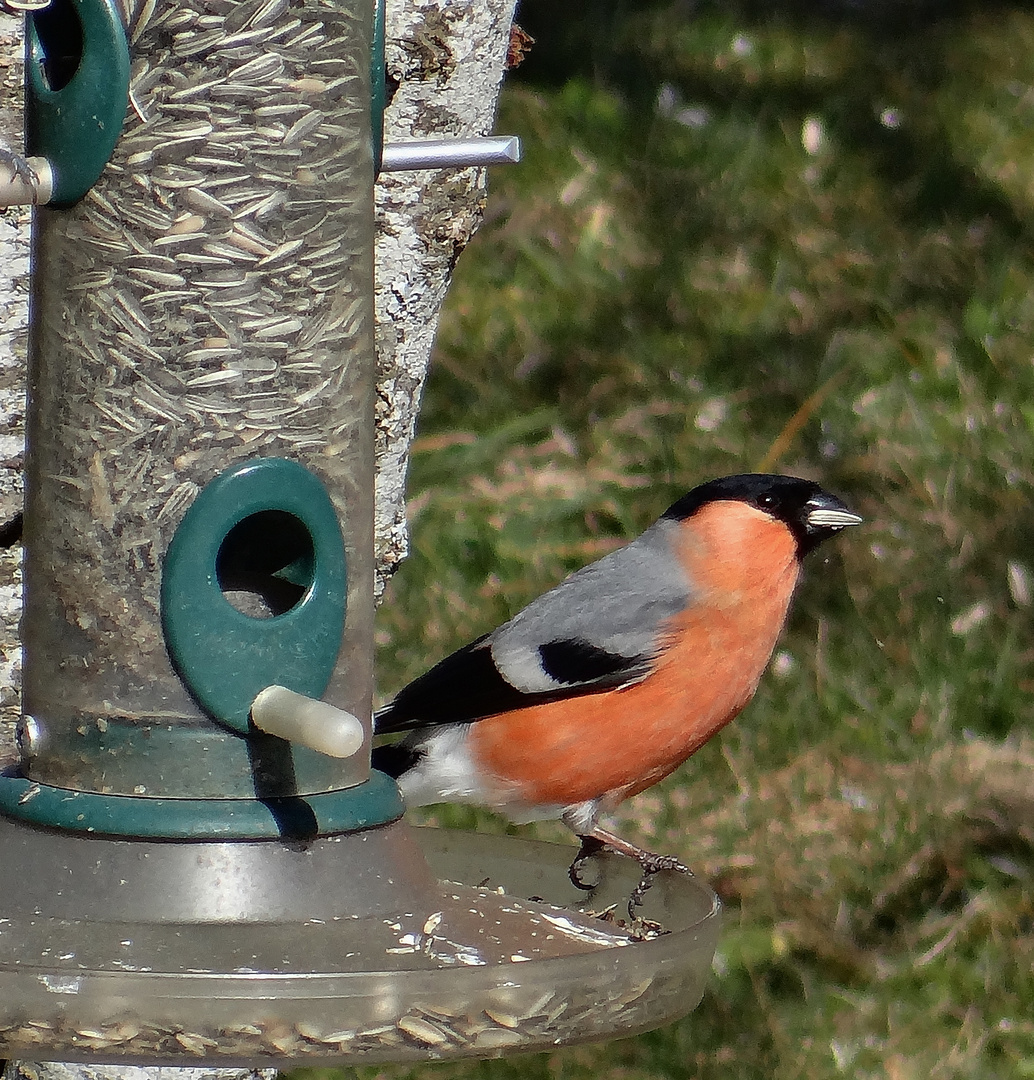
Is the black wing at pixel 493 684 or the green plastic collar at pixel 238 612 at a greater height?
the green plastic collar at pixel 238 612

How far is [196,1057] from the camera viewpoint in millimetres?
2422

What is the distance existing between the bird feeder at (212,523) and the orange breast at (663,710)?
1.37m

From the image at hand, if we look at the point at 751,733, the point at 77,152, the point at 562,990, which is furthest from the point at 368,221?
the point at 751,733

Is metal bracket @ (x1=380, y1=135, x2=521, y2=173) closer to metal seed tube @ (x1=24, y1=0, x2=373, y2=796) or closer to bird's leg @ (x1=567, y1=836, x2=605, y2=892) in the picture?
metal seed tube @ (x1=24, y1=0, x2=373, y2=796)

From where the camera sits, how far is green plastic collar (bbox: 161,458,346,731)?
2826 mm

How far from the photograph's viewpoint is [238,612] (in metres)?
2.86

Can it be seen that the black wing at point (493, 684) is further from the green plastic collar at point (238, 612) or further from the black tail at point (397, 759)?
the green plastic collar at point (238, 612)

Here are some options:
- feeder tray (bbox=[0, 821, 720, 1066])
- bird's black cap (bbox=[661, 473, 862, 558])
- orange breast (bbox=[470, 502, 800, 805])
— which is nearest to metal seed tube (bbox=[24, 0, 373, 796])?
feeder tray (bbox=[0, 821, 720, 1066])

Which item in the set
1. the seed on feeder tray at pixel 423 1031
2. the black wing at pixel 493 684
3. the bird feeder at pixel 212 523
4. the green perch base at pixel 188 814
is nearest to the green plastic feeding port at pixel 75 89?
the bird feeder at pixel 212 523

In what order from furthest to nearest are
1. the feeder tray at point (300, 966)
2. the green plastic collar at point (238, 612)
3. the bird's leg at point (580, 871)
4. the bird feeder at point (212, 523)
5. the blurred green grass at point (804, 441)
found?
the blurred green grass at point (804, 441)
the bird's leg at point (580, 871)
the green plastic collar at point (238, 612)
the bird feeder at point (212, 523)
the feeder tray at point (300, 966)

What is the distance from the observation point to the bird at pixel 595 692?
4.46 metres

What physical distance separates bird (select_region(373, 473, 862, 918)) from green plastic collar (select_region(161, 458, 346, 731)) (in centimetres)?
158

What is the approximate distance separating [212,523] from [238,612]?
14cm

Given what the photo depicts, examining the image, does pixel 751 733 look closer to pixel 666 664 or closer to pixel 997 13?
pixel 666 664
